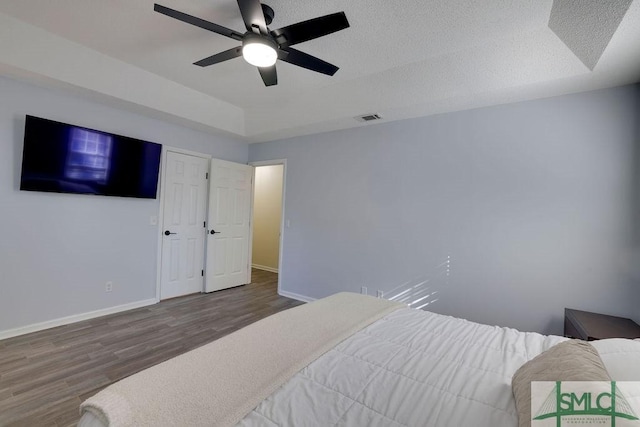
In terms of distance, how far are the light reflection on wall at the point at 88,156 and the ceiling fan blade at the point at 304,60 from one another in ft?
8.04

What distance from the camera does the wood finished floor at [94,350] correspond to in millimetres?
1850

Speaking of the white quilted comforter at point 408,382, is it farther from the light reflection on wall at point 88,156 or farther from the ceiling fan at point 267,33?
the light reflection on wall at point 88,156

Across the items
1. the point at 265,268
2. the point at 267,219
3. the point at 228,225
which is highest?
the point at 267,219

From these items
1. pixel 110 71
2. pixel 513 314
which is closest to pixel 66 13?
pixel 110 71

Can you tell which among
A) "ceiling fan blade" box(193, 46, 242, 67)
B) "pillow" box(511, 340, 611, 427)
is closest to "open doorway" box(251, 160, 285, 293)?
"ceiling fan blade" box(193, 46, 242, 67)

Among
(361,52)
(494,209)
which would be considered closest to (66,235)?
(361,52)

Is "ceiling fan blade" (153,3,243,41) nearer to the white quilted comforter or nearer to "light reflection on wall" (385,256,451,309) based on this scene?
the white quilted comforter

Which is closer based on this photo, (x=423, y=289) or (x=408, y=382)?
(x=408, y=382)

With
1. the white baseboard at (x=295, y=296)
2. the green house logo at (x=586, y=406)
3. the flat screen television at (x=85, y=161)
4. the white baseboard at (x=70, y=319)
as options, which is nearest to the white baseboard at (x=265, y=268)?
the white baseboard at (x=295, y=296)

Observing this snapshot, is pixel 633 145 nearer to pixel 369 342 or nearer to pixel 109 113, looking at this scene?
pixel 369 342

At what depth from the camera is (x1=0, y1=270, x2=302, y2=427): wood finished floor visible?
1.85 metres

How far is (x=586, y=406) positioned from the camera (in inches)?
29.9

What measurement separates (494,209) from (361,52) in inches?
77.8

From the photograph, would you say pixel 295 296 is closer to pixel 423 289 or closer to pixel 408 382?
pixel 423 289
